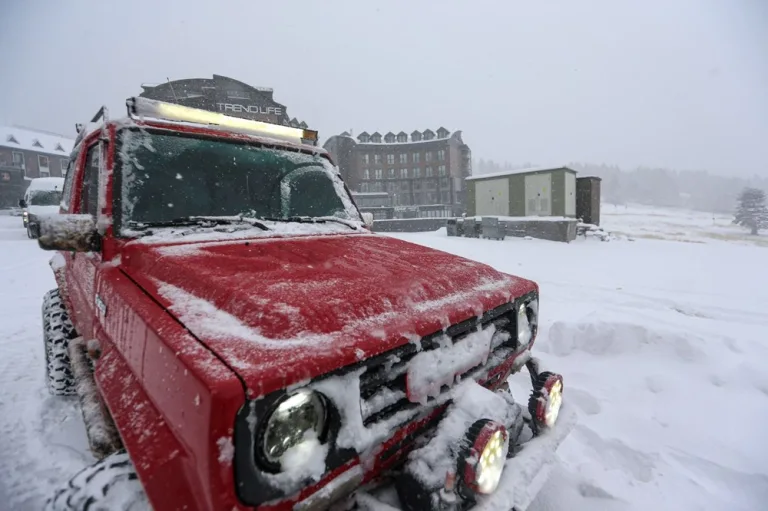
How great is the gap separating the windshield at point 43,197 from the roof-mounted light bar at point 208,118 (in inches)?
692

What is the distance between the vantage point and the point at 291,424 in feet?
3.72

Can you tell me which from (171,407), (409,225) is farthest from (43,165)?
(171,407)

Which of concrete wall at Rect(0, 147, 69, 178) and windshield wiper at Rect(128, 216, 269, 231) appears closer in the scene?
windshield wiper at Rect(128, 216, 269, 231)

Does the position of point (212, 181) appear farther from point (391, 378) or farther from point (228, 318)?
point (391, 378)

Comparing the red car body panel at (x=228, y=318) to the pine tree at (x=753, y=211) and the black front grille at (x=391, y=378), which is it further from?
the pine tree at (x=753, y=211)

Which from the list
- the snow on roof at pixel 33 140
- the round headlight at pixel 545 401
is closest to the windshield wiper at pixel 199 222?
the round headlight at pixel 545 401

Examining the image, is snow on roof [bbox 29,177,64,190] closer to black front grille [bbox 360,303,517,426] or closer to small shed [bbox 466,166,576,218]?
black front grille [bbox 360,303,517,426]

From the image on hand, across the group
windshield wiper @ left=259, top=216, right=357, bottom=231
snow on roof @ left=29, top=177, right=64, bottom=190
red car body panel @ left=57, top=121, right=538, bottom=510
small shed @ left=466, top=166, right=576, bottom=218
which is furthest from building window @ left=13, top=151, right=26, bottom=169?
red car body panel @ left=57, top=121, right=538, bottom=510

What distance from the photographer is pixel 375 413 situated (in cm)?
133

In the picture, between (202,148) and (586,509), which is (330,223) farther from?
(586,509)

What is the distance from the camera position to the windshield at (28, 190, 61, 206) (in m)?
15.6

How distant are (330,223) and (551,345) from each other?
120 inches

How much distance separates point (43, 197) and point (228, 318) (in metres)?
19.9

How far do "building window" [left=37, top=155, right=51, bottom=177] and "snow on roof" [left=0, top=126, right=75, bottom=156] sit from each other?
94 centimetres
